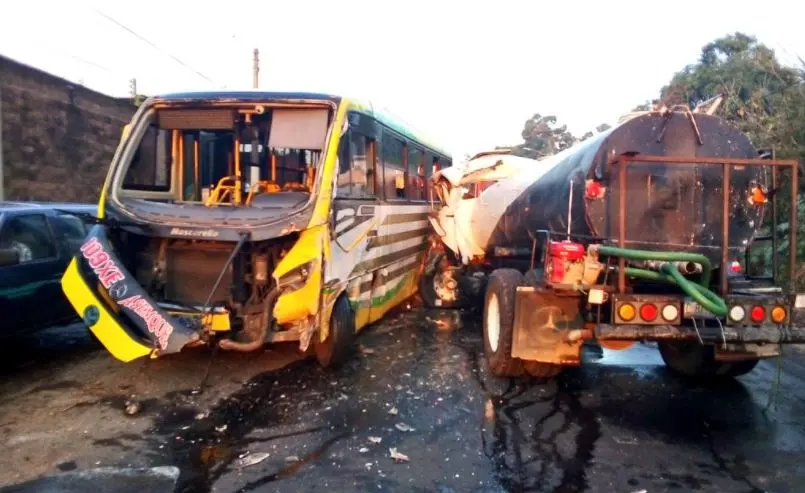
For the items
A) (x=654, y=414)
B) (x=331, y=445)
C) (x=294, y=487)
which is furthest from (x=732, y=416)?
(x=294, y=487)

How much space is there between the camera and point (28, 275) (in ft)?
21.6

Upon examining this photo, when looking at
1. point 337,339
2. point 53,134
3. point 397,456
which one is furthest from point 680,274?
point 53,134

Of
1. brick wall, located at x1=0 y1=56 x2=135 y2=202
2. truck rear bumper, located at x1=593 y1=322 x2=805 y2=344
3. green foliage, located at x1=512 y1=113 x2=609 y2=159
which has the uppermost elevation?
green foliage, located at x1=512 y1=113 x2=609 y2=159

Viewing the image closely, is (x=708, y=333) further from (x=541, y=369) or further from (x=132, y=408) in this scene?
(x=132, y=408)

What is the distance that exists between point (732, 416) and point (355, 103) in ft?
15.2

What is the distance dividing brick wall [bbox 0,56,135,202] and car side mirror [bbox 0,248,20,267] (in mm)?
7178

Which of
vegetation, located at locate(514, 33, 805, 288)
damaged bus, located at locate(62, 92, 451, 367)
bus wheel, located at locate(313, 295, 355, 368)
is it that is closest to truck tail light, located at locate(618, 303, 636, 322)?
vegetation, located at locate(514, 33, 805, 288)

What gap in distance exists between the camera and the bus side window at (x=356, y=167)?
6.61m

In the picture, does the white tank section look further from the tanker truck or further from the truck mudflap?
the truck mudflap

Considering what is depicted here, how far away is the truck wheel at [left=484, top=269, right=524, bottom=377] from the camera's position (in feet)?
20.7

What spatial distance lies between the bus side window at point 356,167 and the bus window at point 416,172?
2423mm

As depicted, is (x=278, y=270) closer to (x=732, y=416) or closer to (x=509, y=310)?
(x=509, y=310)

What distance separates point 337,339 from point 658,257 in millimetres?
3226

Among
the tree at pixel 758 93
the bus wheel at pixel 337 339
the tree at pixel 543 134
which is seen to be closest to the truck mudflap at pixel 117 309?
the bus wheel at pixel 337 339
